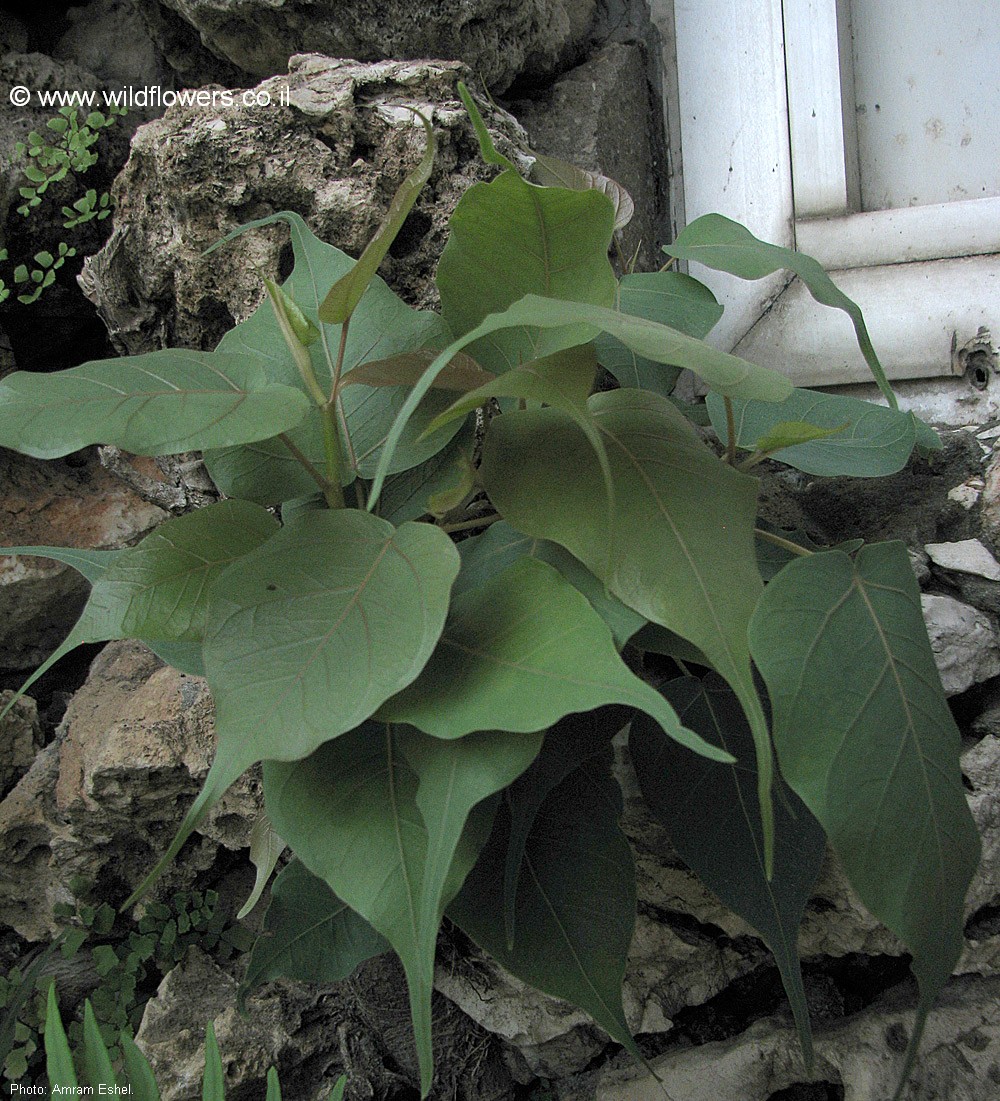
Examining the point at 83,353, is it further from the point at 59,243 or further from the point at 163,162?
the point at 163,162

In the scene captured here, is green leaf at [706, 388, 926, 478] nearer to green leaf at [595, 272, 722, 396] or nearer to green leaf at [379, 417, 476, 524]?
green leaf at [595, 272, 722, 396]

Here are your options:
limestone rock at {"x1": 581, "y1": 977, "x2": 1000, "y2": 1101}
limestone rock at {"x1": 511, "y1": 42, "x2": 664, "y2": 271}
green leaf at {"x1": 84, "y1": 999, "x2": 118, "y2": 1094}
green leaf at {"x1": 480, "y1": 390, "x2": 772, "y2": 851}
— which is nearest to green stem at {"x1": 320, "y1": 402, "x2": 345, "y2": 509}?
green leaf at {"x1": 480, "y1": 390, "x2": 772, "y2": 851}

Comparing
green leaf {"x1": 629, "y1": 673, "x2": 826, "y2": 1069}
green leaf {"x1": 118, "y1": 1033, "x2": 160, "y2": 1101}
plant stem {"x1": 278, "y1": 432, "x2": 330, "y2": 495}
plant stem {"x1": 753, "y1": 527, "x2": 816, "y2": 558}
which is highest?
plant stem {"x1": 278, "y1": 432, "x2": 330, "y2": 495}

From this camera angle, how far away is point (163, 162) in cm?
83

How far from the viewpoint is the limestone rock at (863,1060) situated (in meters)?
0.68

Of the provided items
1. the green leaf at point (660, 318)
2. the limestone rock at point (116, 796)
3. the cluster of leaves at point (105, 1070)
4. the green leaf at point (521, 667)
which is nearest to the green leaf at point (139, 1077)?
the cluster of leaves at point (105, 1070)

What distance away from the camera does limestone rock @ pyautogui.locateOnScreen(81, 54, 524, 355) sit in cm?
82

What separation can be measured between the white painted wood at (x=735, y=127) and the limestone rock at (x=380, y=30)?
0.21 metres

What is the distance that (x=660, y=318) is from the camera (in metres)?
0.69

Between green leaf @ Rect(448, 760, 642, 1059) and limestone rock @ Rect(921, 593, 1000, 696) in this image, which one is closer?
green leaf @ Rect(448, 760, 642, 1059)

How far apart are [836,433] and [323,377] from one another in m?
0.38

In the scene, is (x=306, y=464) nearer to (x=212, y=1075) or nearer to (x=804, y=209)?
(x=212, y=1075)

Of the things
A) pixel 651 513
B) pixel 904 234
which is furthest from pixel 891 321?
pixel 651 513

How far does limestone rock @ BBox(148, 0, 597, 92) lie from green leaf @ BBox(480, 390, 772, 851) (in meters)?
0.73
